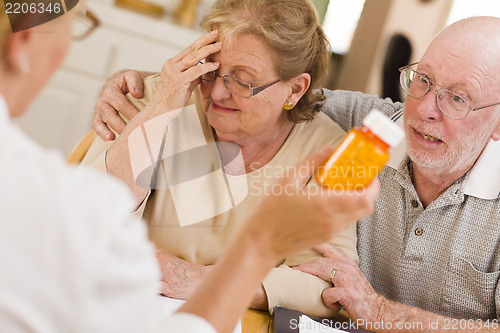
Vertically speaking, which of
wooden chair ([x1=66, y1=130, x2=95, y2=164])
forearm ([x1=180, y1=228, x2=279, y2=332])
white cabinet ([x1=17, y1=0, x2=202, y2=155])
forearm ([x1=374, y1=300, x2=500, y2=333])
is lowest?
white cabinet ([x1=17, y1=0, x2=202, y2=155])

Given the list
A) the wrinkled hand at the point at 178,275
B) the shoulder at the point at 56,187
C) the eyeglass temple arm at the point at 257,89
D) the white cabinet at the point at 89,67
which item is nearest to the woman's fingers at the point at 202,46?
the eyeglass temple arm at the point at 257,89

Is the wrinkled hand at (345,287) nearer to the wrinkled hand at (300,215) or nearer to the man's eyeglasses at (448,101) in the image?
the man's eyeglasses at (448,101)

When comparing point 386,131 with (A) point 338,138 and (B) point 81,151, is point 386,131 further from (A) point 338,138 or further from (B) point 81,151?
(B) point 81,151

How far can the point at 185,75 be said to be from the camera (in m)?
1.30

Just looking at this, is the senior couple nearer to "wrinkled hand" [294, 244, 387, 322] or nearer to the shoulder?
"wrinkled hand" [294, 244, 387, 322]

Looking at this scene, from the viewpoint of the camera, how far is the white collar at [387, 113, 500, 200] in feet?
4.50

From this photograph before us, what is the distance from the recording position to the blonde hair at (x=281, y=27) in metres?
1.32

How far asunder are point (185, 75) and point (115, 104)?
0.22 m

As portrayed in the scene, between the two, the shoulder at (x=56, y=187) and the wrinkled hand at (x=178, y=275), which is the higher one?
the shoulder at (x=56, y=187)

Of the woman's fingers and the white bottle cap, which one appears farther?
the woman's fingers

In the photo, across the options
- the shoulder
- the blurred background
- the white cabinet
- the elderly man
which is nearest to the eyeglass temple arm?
the elderly man

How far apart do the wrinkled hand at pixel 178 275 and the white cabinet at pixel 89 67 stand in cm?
219

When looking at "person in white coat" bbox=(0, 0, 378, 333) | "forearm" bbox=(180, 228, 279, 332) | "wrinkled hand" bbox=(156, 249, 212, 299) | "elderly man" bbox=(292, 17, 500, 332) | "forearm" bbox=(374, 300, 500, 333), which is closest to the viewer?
"person in white coat" bbox=(0, 0, 378, 333)

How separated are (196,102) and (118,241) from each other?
3.19ft
